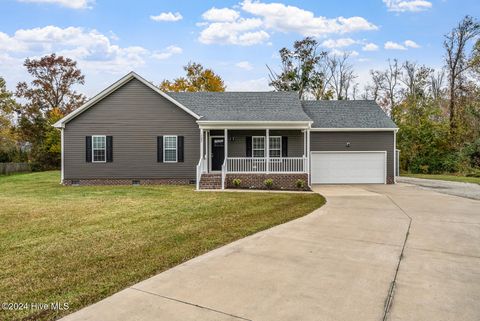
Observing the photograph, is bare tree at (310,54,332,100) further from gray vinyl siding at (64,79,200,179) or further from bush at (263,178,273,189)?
bush at (263,178,273,189)

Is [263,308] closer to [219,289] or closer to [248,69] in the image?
[219,289]

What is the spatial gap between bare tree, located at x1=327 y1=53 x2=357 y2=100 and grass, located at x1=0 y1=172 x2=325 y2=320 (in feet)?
90.8

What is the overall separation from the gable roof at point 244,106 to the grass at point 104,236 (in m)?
5.99

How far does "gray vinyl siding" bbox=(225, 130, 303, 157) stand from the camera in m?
16.4

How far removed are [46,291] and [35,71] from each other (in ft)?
142

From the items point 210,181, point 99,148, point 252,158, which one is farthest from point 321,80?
point 99,148

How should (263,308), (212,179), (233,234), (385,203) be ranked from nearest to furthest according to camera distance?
(263,308) < (233,234) < (385,203) < (212,179)

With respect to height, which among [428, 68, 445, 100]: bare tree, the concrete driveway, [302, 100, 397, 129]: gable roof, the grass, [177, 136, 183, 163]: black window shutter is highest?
[428, 68, 445, 100]: bare tree

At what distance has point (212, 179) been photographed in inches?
559

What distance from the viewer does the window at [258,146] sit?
16375 mm

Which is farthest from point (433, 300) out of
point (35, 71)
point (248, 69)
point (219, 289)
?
point (35, 71)

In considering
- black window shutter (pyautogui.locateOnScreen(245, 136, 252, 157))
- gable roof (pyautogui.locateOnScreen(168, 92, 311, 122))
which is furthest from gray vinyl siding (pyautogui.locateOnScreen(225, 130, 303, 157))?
gable roof (pyautogui.locateOnScreen(168, 92, 311, 122))

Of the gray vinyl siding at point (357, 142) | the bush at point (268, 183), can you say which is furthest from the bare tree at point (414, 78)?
the bush at point (268, 183)

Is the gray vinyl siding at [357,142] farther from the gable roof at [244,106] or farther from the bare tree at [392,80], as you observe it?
the bare tree at [392,80]
